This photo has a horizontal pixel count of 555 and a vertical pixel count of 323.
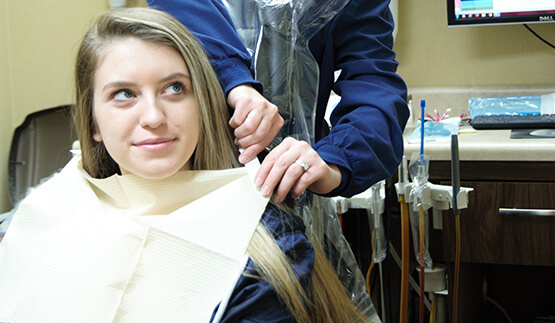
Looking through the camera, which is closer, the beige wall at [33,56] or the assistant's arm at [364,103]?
the assistant's arm at [364,103]

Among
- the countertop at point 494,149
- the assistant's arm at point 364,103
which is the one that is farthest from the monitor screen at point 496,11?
the assistant's arm at point 364,103

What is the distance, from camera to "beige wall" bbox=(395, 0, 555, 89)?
1.96 meters

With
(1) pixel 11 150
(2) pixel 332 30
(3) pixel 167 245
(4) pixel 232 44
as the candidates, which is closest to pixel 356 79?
(2) pixel 332 30

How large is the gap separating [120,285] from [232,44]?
0.41 meters

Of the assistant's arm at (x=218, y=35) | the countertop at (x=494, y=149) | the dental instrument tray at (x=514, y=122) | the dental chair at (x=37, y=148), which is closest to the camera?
the assistant's arm at (x=218, y=35)

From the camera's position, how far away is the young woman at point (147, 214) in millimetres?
812

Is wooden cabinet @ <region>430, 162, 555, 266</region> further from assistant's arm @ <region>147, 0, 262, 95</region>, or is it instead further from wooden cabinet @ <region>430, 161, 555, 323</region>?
assistant's arm @ <region>147, 0, 262, 95</region>

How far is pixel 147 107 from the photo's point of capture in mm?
854

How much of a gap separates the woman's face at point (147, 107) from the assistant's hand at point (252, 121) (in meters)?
0.06

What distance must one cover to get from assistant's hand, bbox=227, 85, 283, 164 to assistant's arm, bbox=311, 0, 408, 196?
3.4 inches

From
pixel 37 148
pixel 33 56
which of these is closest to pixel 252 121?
pixel 37 148

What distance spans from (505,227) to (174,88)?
100cm

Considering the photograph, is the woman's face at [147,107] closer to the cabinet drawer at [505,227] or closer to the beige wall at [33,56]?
the cabinet drawer at [505,227]

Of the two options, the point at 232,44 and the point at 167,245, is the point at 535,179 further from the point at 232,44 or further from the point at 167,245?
the point at 167,245
